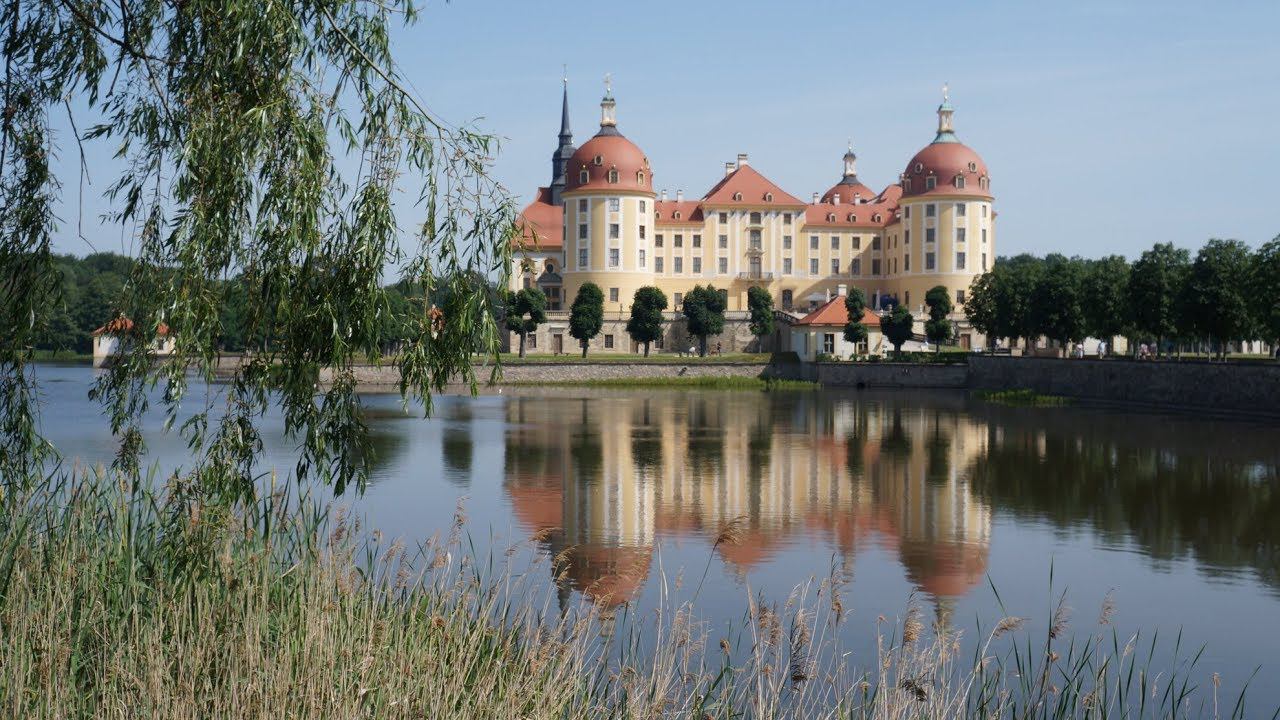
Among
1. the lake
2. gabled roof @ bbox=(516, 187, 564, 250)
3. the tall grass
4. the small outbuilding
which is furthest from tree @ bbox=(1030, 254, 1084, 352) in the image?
the tall grass

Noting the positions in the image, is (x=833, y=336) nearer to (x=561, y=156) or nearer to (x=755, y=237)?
(x=755, y=237)

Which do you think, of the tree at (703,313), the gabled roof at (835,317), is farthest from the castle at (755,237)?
the gabled roof at (835,317)

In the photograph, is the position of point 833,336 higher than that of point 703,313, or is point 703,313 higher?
point 703,313

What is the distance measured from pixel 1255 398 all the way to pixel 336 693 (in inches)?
1423

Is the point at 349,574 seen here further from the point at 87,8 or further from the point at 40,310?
the point at 87,8

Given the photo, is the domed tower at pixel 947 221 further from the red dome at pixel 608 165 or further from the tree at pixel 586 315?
the tree at pixel 586 315

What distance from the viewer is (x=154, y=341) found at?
731 cm

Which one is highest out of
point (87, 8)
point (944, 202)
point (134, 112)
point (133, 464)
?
point (944, 202)

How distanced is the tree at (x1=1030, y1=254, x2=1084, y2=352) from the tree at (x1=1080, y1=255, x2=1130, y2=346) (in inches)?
15.0

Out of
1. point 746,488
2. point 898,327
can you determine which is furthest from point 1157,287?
point 746,488

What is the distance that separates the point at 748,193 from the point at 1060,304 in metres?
34.5

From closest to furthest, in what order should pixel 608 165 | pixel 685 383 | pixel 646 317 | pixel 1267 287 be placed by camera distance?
pixel 1267 287 < pixel 685 383 < pixel 646 317 < pixel 608 165

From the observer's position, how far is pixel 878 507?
19.2 meters

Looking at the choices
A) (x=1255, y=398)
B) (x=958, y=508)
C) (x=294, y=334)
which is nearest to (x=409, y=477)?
(x=958, y=508)
